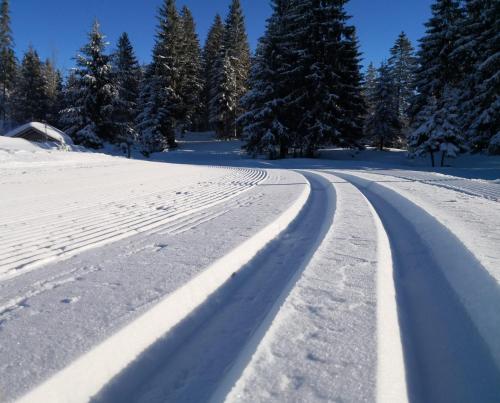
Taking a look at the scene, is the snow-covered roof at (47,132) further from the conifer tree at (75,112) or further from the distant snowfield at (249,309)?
the distant snowfield at (249,309)

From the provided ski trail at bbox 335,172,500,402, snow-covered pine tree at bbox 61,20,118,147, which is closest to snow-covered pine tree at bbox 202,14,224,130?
snow-covered pine tree at bbox 61,20,118,147

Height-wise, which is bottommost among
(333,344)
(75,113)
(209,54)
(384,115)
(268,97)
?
(333,344)

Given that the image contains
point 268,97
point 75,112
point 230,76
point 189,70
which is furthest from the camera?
point 189,70

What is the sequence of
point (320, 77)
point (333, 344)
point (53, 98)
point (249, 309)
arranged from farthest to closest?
1. point (53, 98)
2. point (320, 77)
3. point (249, 309)
4. point (333, 344)

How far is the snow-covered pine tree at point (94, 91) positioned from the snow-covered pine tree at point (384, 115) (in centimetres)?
2789

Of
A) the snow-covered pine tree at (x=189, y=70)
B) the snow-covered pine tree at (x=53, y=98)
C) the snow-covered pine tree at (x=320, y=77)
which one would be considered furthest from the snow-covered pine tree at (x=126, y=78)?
the snow-covered pine tree at (x=320, y=77)

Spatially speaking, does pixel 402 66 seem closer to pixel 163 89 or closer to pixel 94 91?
pixel 163 89

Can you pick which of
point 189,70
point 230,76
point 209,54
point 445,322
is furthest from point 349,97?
point 209,54

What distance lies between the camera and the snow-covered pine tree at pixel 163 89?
35.2 m

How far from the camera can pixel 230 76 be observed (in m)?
42.2

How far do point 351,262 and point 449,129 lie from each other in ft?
73.1

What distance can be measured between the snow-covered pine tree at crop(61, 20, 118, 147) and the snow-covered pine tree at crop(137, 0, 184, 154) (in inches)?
156

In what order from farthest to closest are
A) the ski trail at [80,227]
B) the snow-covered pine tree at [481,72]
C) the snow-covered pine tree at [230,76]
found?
the snow-covered pine tree at [230,76] < the snow-covered pine tree at [481,72] < the ski trail at [80,227]

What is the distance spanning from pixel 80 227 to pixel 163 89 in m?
35.2
